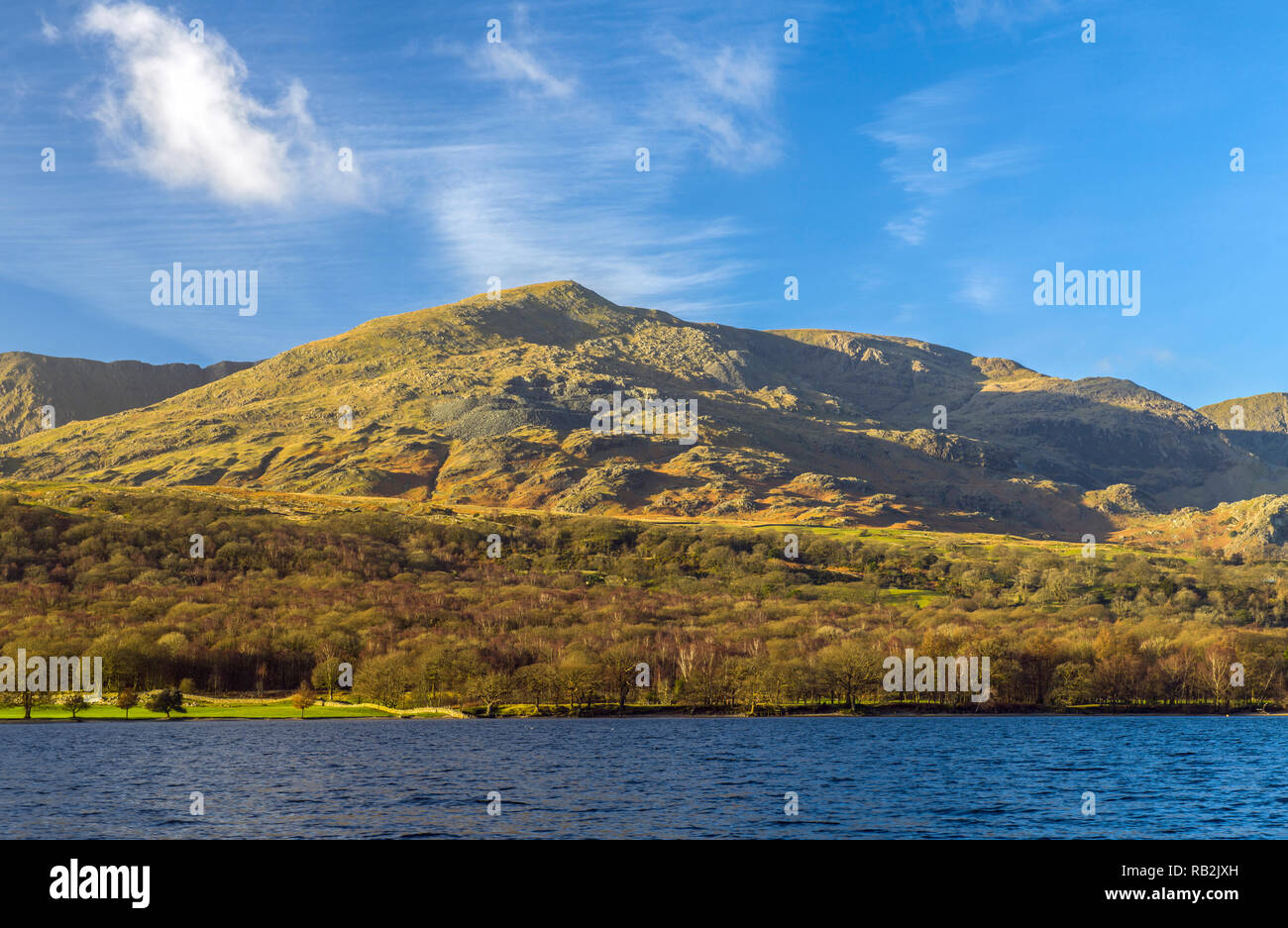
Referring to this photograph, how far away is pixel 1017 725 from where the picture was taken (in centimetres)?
17200

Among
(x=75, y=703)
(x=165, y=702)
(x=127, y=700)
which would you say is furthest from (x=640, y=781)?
→ (x=75, y=703)

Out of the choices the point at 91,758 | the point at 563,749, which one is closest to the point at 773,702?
the point at 563,749

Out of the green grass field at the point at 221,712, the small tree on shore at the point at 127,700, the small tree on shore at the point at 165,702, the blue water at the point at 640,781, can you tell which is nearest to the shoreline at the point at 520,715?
the green grass field at the point at 221,712

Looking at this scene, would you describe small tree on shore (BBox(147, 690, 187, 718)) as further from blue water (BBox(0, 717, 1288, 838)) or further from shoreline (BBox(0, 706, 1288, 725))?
blue water (BBox(0, 717, 1288, 838))

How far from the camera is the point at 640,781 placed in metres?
92.3

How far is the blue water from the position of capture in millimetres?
69312

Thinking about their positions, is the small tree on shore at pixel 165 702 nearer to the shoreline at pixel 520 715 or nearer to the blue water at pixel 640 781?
the shoreline at pixel 520 715

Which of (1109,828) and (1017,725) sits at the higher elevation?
(1109,828)

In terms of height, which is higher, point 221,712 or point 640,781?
point 640,781

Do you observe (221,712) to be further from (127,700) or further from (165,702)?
(127,700)

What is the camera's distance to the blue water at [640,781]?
69.3 meters

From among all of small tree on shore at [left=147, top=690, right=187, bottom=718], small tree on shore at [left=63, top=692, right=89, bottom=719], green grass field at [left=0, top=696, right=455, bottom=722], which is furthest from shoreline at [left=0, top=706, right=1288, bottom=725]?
small tree on shore at [left=63, top=692, right=89, bottom=719]
